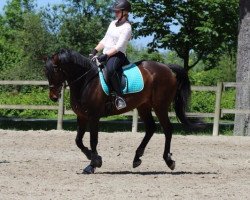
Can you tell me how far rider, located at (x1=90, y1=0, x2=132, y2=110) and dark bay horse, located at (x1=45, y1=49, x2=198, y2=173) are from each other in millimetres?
187

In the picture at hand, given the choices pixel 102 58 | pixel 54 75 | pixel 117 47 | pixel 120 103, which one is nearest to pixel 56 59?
pixel 54 75

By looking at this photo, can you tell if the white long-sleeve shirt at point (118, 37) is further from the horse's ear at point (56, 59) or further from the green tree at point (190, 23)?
the green tree at point (190, 23)

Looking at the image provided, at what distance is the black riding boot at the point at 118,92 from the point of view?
9195mm

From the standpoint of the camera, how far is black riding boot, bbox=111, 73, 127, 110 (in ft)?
30.2

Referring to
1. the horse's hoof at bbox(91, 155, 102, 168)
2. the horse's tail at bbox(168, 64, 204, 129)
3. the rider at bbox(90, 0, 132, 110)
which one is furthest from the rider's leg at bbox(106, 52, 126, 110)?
the horse's tail at bbox(168, 64, 204, 129)

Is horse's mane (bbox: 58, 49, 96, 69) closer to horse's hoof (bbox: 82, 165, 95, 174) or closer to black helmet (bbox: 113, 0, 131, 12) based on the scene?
black helmet (bbox: 113, 0, 131, 12)

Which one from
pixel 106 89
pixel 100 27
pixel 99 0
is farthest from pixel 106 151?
pixel 99 0

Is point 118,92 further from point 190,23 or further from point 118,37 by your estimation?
point 190,23

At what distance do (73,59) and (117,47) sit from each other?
0.67 metres

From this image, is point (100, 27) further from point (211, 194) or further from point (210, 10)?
point (211, 194)

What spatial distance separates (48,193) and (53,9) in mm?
49486

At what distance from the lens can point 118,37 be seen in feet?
29.8

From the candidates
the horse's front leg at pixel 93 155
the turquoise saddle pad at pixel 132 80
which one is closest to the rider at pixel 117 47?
the turquoise saddle pad at pixel 132 80

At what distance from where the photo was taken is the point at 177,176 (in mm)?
8852
